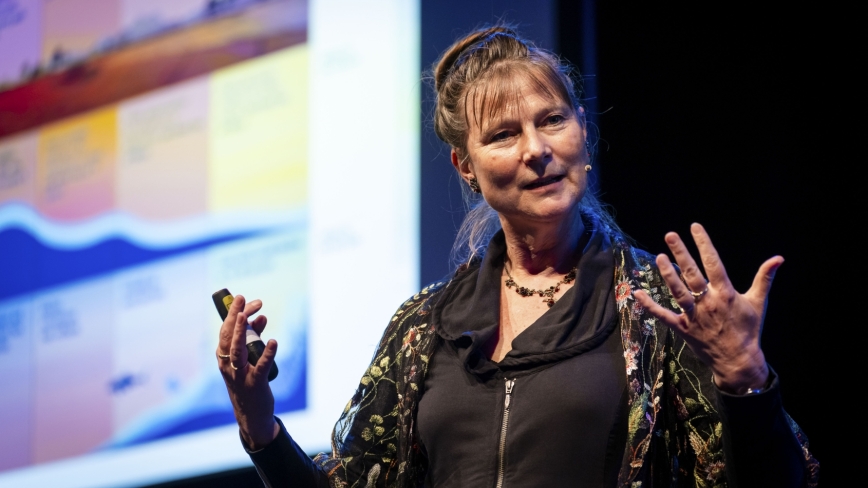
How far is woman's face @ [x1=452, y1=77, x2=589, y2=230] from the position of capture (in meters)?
1.58

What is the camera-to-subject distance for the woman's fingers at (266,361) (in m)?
1.51

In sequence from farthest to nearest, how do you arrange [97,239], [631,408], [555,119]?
[97,239] < [555,119] < [631,408]

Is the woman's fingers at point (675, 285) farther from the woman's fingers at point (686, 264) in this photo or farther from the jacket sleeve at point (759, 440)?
the jacket sleeve at point (759, 440)

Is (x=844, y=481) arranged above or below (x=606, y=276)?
below

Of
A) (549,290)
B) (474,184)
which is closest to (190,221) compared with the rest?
(474,184)

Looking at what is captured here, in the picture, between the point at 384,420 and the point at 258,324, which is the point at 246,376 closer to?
the point at 258,324

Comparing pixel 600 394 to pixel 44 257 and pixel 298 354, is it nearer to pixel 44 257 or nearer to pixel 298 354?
pixel 298 354

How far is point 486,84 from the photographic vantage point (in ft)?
5.52

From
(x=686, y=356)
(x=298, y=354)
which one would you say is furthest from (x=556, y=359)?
(x=298, y=354)

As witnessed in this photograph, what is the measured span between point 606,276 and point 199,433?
1425mm

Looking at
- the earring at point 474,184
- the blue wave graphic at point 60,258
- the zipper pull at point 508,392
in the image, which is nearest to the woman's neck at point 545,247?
the earring at point 474,184

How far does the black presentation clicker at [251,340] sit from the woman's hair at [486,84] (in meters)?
0.45

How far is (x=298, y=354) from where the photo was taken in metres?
2.47

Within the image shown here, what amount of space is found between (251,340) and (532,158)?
0.55 meters
